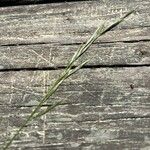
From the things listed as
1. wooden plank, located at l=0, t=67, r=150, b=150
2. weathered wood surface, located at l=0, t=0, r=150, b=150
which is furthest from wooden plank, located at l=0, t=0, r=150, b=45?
wooden plank, located at l=0, t=67, r=150, b=150

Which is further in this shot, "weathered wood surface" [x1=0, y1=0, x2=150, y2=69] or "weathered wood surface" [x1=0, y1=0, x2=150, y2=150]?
"weathered wood surface" [x1=0, y1=0, x2=150, y2=69]

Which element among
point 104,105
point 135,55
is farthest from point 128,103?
point 135,55

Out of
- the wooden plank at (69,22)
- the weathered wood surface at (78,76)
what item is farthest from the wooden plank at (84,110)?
the wooden plank at (69,22)

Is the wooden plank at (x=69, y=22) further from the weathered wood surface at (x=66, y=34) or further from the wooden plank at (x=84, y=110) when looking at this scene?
the wooden plank at (x=84, y=110)

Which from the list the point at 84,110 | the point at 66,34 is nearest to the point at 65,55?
the point at 66,34

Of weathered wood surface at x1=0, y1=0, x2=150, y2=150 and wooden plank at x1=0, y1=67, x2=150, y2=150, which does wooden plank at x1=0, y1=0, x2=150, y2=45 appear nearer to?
weathered wood surface at x1=0, y1=0, x2=150, y2=150

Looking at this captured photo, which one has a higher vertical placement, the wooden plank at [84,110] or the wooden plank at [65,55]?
the wooden plank at [65,55]

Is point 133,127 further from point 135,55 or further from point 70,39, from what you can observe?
point 70,39
